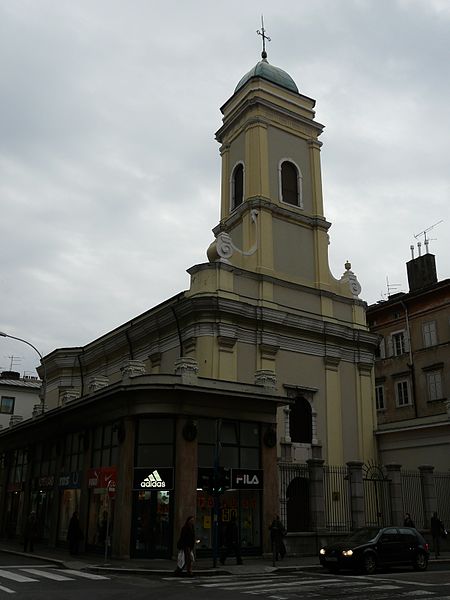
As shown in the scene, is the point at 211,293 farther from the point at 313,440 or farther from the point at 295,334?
the point at 313,440

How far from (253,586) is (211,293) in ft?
54.8

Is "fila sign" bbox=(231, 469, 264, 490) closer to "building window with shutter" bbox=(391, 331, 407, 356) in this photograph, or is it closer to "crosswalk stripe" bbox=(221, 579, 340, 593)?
Answer: "crosswalk stripe" bbox=(221, 579, 340, 593)

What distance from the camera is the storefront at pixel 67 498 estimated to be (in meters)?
26.4

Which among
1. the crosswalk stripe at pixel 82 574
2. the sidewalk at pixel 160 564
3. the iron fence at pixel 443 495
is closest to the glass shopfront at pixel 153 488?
the sidewalk at pixel 160 564

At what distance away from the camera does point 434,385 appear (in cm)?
4100

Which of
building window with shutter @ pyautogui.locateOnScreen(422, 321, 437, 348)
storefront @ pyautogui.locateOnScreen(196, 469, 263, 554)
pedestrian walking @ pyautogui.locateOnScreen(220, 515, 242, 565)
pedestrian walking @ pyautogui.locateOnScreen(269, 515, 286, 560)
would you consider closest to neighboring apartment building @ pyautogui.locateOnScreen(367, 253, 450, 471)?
building window with shutter @ pyautogui.locateOnScreen(422, 321, 437, 348)

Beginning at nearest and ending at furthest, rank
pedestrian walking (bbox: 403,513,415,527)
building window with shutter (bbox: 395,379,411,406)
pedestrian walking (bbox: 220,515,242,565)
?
pedestrian walking (bbox: 220,515,242,565), pedestrian walking (bbox: 403,513,415,527), building window with shutter (bbox: 395,379,411,406)

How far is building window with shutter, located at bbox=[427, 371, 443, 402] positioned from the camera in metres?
40.5

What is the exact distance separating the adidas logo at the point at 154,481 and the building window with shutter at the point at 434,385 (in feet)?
79.2

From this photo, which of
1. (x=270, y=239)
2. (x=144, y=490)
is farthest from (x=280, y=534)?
(x=270, y=239)

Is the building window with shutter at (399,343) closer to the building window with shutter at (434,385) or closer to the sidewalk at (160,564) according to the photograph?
the building window with shutter at (434,385)

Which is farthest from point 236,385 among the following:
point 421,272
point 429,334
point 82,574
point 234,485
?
point 421,272

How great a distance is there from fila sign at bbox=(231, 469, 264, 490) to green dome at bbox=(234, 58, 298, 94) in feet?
79.3

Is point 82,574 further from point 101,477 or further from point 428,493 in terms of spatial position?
point 428,493
